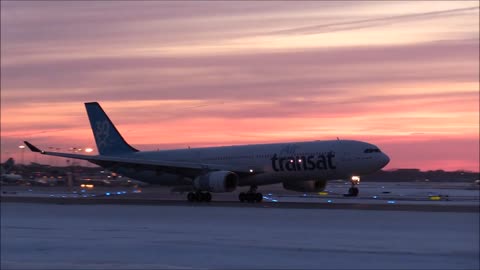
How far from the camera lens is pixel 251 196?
149ft

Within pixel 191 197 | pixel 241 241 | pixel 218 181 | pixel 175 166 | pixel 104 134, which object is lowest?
pixel 241 241

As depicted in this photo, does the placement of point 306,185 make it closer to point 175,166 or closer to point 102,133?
point 175,166

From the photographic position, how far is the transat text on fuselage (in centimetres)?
4288

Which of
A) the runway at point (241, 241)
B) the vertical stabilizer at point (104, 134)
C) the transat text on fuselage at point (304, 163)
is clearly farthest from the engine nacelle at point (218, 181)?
the runway at point (241, 241)

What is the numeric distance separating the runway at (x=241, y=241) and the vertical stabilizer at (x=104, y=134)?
24.7 m

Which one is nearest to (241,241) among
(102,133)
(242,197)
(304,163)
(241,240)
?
(241,240)

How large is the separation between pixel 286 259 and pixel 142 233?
6471 millimetres

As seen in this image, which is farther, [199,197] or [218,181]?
[199,197]

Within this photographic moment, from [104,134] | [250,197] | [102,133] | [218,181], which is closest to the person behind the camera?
[218,181]

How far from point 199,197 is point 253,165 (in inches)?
136

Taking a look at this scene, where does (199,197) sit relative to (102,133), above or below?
below

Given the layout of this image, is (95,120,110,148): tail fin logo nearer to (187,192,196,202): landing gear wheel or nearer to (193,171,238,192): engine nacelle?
(187,192,196,202): landing gear wheel

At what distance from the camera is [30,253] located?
18156mm

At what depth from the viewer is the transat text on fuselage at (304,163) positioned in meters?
42.9
